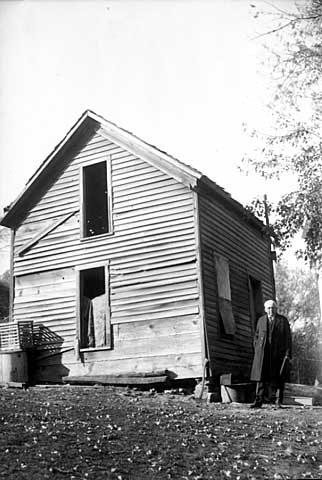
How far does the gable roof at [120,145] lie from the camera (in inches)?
680

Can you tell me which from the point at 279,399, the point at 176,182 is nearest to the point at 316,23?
the point at 176,182

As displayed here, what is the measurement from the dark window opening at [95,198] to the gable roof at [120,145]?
1063 mm

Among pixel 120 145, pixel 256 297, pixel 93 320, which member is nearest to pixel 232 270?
pixel 256 297

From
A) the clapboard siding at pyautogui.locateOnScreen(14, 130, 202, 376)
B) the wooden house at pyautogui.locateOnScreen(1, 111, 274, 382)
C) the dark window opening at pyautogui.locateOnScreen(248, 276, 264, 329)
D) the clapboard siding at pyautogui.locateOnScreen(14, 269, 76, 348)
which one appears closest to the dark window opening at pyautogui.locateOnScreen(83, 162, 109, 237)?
the wooden house at pyautogui.locateOnScreen(1, 111, 274, 382)

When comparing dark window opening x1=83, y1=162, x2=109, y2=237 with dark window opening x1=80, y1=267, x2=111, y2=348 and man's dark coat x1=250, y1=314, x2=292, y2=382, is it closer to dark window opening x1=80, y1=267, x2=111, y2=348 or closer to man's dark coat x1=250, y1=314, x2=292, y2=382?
dark window opening x1=80, y1=267, x2=111, y2=348

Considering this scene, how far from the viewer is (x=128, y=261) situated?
18.0 m

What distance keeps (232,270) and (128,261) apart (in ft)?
11.6

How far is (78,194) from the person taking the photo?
64.0ft

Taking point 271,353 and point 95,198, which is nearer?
point 271,353

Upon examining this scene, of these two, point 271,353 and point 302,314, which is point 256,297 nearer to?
point 271,353

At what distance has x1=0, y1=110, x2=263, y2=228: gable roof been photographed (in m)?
A: 17.3

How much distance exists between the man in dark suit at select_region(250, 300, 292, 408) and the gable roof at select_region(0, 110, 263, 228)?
4831 mm

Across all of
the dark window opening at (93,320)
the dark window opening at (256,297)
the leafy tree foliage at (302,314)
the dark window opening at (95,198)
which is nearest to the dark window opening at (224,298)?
the dark window opening at (256,297)

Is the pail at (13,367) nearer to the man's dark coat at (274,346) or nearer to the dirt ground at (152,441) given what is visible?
the dirt ground at (152,441)
